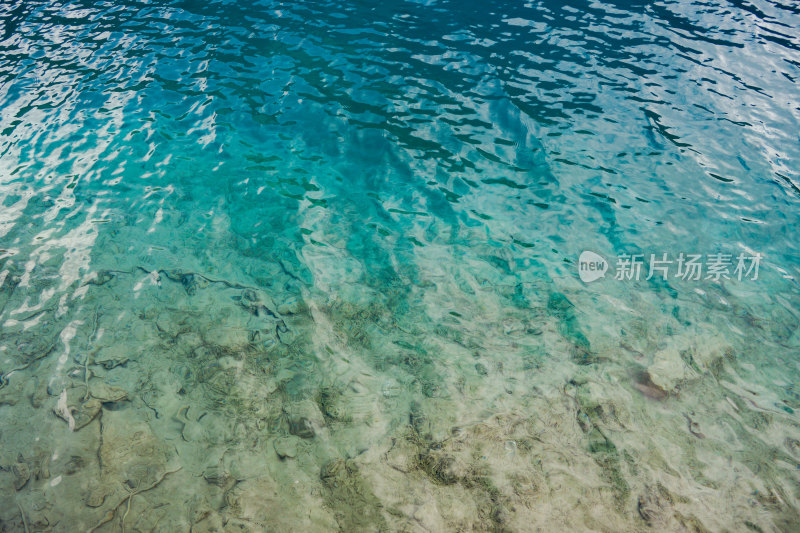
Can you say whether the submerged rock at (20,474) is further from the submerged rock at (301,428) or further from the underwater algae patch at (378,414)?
the submerged rock at (301,428)

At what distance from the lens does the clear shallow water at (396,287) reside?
4.79m

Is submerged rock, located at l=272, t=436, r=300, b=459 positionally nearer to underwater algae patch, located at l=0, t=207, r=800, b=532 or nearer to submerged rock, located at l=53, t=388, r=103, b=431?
underwater algae patch, located at l=0, t=207, r=800, b=532

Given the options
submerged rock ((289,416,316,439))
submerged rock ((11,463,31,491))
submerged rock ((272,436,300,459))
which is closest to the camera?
submerged rock ((11,463,31,491))

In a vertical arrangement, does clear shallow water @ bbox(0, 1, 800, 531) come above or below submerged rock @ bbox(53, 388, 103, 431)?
above

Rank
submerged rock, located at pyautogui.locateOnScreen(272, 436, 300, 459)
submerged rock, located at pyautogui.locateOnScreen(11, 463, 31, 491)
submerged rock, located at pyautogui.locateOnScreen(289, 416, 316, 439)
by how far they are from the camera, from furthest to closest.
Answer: submerged rock, located at pyautogui.locateOnScreen(289, 416, 316, 439) → submerged rock, located at pyautogui.locateOnScreen(272, 436, 300, 459) → submerged rock, located at pyautogui.locateOnScreen(11, 463, 31, 491)

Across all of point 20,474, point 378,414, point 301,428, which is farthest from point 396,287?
point 20,474

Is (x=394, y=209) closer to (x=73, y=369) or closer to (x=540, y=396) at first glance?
(x=540, y=396)

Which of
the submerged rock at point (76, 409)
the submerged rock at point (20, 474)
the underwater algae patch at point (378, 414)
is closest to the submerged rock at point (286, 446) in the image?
the underwater algae patch at point (378, 414)

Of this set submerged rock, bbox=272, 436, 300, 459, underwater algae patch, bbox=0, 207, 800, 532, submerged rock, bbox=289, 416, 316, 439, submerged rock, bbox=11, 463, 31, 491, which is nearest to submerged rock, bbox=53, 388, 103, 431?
underwater algae patch, bbox=0, 207, 800, 532

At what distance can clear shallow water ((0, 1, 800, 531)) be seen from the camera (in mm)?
4785

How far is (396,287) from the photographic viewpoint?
7277 millimetres

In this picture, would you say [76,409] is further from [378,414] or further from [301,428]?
[378,414]

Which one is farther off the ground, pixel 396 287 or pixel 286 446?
pixel 396 287

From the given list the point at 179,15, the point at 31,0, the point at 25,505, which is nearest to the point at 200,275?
the point at 25,505
